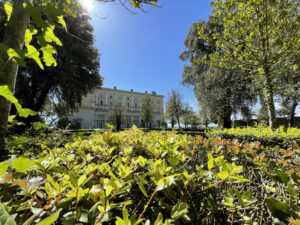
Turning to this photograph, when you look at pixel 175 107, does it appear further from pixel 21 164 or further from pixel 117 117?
pixel 21 164

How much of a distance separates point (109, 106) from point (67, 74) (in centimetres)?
3532

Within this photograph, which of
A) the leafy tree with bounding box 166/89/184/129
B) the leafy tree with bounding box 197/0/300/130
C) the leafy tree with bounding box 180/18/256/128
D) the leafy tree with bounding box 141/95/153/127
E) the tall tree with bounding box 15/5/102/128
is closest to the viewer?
the leafy tree with bounding box 197/0/300/130

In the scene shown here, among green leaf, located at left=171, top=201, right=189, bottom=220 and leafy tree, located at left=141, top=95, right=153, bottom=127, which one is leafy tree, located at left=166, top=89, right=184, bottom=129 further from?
green leaf, located at left=171, top=201, right=189, bottom=220

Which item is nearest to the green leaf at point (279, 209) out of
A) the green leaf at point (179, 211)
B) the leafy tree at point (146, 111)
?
the green leaf at point (179, 211)

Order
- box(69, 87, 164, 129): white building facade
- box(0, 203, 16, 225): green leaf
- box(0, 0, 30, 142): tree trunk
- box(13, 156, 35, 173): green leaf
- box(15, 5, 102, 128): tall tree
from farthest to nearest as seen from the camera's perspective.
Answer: box(69, 87, 164, 129): white building facade, box(15, 5, 102, 128): tall tree, box(0, 0, 30, 142): tree trunk, box(13, 156, 35, 173): green leaf, box(0, 203, 16, 225): green leaf

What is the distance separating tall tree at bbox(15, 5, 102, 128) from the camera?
509 inches

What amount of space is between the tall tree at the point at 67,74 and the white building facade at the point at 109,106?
21.6 metres

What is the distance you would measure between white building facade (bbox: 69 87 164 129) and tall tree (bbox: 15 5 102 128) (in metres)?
21.6

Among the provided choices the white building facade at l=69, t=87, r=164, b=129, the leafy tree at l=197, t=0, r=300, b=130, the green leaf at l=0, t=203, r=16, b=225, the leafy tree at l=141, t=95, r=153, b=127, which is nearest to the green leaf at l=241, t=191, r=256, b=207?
the green leaf at l=0, t=203, r=16, b=225

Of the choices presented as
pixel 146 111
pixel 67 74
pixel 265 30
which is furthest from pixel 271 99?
pixel 146 111

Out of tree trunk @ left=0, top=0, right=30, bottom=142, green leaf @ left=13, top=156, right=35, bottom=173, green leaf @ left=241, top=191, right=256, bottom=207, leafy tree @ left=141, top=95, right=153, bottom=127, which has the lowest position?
green leaf @ left=241, top=191, right=256, bottom=207

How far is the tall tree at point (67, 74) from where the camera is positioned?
12.9 m

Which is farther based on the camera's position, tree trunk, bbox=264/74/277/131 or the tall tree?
the tall tree

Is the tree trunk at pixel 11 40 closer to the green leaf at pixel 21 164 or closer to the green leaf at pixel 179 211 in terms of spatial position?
the green leaf at pixel 21 164
